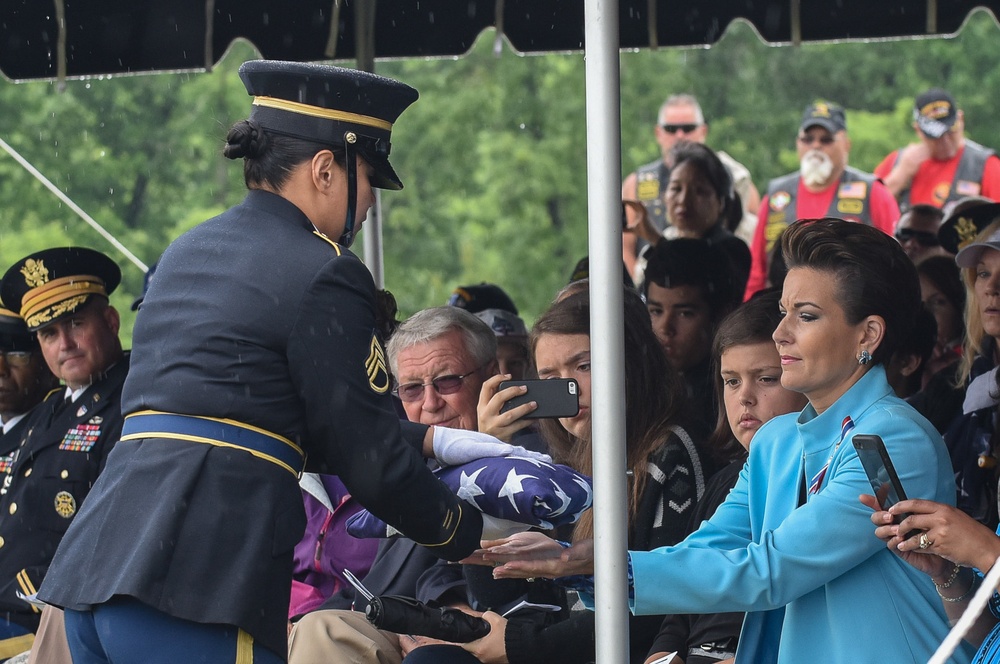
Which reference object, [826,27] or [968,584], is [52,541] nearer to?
[968,584]

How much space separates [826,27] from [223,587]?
4954 millimetres

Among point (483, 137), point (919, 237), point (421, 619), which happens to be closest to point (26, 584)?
point (421, 619)

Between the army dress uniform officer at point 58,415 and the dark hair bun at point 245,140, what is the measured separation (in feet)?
7.28

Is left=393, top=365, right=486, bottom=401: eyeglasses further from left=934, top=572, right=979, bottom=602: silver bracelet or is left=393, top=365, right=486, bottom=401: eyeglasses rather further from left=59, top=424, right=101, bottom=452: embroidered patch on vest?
left=934, top=572, right=979, bottom=602: silver bracelet

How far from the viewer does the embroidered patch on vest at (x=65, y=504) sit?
5.00 metres

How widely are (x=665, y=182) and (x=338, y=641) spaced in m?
5.30

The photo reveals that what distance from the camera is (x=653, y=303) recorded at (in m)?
5.17

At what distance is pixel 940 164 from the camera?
879 centimetres

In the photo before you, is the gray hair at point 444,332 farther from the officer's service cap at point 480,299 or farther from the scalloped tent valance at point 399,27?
the scalloped tent valance at point 399,27

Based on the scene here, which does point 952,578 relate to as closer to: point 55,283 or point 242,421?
point 242,421

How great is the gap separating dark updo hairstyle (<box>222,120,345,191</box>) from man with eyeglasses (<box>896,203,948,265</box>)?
3999mm

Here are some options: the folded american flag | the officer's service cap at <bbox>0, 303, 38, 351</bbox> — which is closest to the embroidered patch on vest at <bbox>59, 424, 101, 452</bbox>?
the officer's service cap at <bbox>0, 303, 38, 351</bbox>

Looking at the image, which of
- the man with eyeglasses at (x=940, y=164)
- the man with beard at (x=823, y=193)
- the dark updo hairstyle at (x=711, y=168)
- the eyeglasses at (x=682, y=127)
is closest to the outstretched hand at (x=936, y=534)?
the dark updo hairstyle at (x=711, y=168)

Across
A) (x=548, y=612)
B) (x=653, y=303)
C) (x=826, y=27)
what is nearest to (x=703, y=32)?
(x=826, y=27)
